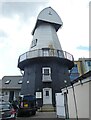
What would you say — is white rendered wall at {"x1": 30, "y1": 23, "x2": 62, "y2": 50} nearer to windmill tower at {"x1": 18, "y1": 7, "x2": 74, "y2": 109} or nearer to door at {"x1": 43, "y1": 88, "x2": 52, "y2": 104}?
windmill tower at {"x1": 18, "y1": 7, "x2": 74, "y2": 109}

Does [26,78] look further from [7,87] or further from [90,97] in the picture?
[90,97]

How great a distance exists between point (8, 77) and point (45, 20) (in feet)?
54.3

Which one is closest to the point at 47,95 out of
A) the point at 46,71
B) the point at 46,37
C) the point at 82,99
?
the point at 46,71

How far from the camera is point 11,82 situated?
37.0 metres

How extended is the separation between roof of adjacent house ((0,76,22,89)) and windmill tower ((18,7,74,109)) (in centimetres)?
795

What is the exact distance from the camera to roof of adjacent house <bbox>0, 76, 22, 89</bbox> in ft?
115

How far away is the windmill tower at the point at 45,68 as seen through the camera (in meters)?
23.6

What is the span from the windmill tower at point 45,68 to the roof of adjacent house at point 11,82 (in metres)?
7.95

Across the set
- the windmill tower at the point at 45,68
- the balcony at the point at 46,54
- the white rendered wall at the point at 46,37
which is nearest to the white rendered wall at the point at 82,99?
the windmill tower at the point at 45,68

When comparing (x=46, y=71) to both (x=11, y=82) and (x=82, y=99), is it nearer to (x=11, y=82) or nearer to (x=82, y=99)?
(x=11, y=82)

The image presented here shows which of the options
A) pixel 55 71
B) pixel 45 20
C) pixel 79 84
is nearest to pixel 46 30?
pixel 45 20

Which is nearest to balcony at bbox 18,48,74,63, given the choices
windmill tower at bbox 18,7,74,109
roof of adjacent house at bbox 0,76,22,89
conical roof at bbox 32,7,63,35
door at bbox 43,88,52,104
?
windmill tower at bbox 18,7,74,109

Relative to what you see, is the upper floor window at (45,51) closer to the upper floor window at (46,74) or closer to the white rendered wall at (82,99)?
the upper floor window at (46,74)

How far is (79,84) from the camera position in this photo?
9.31 meters
